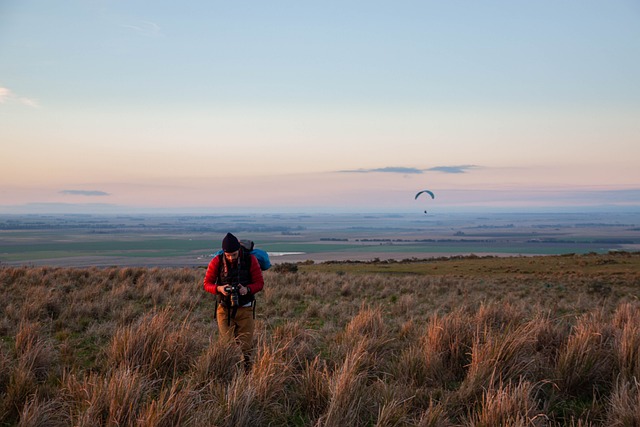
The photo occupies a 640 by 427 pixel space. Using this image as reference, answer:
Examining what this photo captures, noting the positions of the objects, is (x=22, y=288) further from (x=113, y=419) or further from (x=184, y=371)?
(x=113, y=419)

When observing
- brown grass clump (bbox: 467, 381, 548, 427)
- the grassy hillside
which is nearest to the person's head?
the grassy hillside

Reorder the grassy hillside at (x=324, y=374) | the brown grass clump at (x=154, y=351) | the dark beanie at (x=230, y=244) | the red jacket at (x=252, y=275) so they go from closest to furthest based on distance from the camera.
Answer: the grassy hillside at (x=324, y=374), the brown grass clump at (x=154, y=351), the dark beanie at (x=230, y=244), the red jacket at (x=252, y=275)

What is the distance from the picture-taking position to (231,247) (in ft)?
24.7

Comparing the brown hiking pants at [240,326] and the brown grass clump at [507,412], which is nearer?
the brown grass clump at [507,412]

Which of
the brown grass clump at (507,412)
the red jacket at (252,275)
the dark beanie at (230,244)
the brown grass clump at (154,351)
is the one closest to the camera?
the brown grass clump at (507,412)

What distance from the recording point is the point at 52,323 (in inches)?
432

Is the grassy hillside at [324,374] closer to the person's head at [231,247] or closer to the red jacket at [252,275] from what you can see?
the red jacket at [252,275]

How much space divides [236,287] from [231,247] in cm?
55

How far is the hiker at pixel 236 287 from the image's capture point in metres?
7.57

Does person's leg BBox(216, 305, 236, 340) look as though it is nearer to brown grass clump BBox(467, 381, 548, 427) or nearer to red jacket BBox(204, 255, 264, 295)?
red jacket BBox(204, 255, 264, 295)

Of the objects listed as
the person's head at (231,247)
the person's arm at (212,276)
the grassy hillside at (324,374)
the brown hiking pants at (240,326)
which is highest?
the person's head at (231,247)

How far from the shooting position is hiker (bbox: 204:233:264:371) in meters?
7.57

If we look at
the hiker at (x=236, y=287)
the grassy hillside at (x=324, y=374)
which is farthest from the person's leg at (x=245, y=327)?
the grassy hillside at (x=324, y=374)

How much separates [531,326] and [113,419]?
21.3 ft
